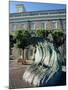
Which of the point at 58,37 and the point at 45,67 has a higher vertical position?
the point at 58,37

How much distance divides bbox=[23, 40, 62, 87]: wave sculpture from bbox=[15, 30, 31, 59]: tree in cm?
13

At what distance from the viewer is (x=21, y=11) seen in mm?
2131

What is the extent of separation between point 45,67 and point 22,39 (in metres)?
0.38

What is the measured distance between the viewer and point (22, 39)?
2.13 m

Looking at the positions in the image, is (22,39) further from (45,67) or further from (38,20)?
(45,67)

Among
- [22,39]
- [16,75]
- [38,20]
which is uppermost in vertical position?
[38,20]

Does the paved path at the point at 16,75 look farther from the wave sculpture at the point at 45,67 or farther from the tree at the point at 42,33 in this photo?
the tree at the point at 42,33

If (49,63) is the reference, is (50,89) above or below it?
below

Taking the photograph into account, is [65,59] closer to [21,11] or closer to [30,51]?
[30,51]

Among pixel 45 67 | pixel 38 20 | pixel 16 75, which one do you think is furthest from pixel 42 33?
pixel 16 75

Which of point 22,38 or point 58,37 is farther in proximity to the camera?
point 58,37

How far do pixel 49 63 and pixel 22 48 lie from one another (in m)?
0.33

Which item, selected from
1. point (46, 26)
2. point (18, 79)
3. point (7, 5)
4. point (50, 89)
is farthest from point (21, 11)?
point (50, 89)

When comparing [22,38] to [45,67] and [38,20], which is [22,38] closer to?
[38,20]
